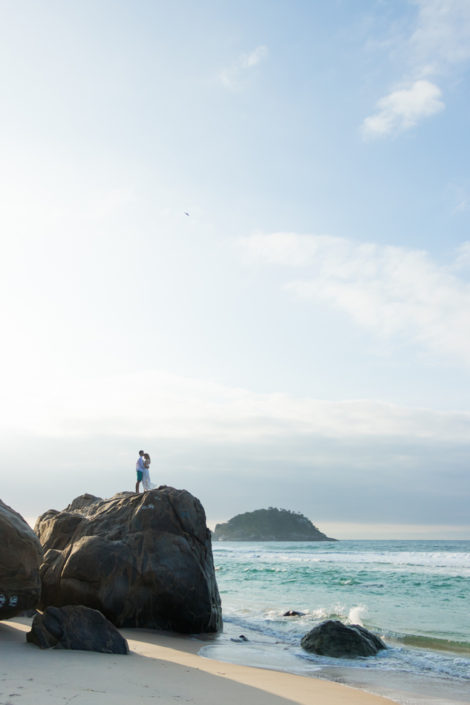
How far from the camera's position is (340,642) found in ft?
35.9

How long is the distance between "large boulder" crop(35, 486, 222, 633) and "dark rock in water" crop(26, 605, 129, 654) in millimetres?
3010

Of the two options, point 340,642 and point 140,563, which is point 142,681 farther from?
point 340,642

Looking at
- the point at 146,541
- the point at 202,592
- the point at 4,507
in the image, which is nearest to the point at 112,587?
the point at 146,541

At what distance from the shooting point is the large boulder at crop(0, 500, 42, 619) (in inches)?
321

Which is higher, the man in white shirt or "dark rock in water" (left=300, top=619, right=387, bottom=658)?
the man in white shirt

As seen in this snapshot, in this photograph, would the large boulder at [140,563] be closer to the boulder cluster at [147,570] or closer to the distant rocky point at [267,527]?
the boulder cluster at [147,570]

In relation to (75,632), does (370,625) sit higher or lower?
lower

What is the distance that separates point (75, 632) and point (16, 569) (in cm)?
129

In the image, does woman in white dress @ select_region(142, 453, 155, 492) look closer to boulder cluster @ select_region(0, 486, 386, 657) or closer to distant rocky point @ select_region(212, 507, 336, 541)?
boulder cluster @ select_region(0, 486, 386, 657)

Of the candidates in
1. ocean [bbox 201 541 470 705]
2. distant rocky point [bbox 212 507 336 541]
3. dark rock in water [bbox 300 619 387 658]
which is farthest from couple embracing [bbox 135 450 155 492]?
distant rocky point [bbox 212 507 336 541]

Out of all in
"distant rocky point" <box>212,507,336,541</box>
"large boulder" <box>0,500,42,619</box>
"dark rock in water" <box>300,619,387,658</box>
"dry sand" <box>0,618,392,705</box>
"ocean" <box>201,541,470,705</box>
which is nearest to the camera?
"dry sand" <box>0,618,392,705</box>

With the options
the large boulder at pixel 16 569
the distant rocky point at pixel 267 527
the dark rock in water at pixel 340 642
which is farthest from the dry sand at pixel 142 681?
the distant rocky point at pixel 267 527

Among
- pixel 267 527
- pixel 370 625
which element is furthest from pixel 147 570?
pixel 267 527

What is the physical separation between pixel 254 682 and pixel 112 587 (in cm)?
451
